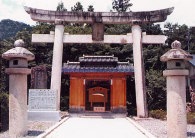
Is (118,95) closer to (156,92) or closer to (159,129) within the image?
(156,92)

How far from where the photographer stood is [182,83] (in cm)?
1070

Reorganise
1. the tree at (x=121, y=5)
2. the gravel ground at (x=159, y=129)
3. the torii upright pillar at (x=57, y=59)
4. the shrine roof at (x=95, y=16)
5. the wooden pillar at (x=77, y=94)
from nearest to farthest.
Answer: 1. the gravel ground at (x=159, y=129)
2. the torii upright pillar at (x=57, y=59)
3. the shrine roof at (x=95, y=16)
4. the wooden pillar at (x=77, y=94)
5. the tree at (x=121, y=5)

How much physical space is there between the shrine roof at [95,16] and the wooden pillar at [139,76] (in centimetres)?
73

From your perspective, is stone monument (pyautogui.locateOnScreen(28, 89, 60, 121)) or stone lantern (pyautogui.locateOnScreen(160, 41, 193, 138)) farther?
stone monument (pyautogui.locateOnScreen(28, 89, 60, 121))

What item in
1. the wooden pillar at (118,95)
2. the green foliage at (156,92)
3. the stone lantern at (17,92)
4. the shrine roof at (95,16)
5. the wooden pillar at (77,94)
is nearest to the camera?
the stone lantern at (17,92)

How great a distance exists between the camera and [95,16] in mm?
20969

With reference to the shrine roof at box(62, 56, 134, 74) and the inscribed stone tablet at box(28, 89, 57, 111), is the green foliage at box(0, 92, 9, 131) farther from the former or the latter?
the shrine roof at box(62, 56, 134, 74)

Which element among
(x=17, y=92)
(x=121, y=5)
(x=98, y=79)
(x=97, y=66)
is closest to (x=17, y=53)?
(x=17, y=92)

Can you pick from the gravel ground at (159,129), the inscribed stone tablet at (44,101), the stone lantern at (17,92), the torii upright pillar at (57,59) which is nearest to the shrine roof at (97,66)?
the torii upright pillar at (57,59)

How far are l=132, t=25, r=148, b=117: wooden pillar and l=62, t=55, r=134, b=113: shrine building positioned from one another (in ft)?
4.85

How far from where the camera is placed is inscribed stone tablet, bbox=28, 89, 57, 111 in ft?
58.4

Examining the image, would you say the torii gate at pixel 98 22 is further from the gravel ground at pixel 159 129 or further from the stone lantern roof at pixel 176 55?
the stone lantern roof at pixel 176 55

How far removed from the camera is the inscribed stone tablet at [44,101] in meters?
17.8

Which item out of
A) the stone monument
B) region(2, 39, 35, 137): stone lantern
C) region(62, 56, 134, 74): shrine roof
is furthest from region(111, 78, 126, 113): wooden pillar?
region(2, 39, 35, 137): stone lantern
